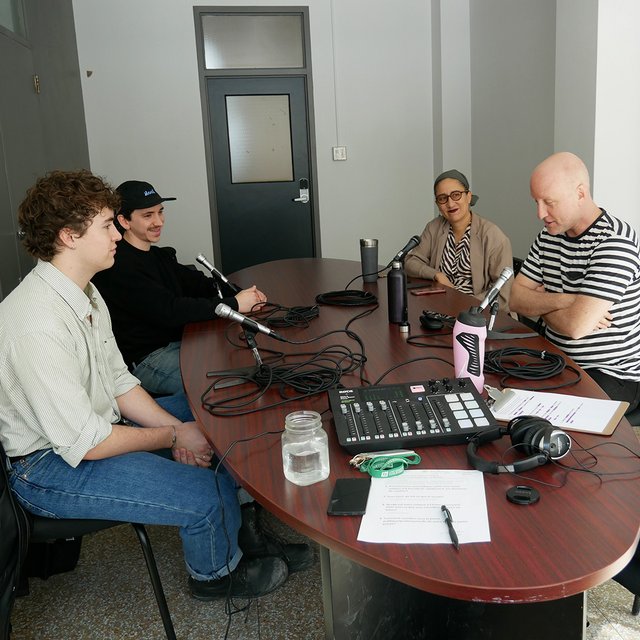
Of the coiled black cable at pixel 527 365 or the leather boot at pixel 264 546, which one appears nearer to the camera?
the coiled black cable at pixel 527 365

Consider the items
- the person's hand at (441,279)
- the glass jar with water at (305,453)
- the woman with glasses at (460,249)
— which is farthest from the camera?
the woman with glasses at (460,249)

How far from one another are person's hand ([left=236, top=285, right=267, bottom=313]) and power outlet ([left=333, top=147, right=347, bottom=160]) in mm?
3358

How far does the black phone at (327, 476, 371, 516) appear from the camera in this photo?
96 centimetres

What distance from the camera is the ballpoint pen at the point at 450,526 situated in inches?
34.3

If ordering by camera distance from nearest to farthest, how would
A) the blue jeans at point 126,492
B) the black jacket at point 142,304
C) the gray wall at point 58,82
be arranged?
the blue jeans at point 126,492, the black jacket at point 142,304, the gray wall at point 58,82

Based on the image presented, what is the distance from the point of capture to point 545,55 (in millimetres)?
3977

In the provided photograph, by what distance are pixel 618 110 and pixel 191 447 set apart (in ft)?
8.52

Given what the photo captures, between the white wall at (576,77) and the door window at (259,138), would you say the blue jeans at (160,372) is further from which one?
the door window at (259,138)

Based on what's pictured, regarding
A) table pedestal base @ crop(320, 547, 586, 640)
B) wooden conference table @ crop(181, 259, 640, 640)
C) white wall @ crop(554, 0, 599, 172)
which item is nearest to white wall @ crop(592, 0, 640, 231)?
white wall @ crop(554, 0, 599, 172)

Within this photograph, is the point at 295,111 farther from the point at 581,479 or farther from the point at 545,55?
the point at 581,479

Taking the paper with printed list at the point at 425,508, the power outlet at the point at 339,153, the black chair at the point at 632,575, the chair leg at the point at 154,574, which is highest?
the power outlet at the point at 339,153

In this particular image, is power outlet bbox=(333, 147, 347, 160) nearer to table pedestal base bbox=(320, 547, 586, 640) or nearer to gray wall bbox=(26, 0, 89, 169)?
gray wall bbox=(26, 0, 89, 169)

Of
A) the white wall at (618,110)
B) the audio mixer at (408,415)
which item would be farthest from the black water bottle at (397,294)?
the white wall at (618,110)

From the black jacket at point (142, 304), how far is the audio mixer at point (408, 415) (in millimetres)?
1128
